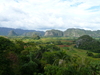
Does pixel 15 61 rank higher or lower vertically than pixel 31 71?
higher

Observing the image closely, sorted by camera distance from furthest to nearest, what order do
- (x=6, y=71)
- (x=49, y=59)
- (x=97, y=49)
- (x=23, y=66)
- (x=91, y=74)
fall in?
(x=97, y=49)
(x=49, y=59)
(x=23, y=66)
(x=91, y=74)
(x=6, y=71)

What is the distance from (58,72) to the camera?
14852 millimetres

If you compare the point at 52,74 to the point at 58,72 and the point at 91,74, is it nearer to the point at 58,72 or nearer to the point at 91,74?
the point at 58,72

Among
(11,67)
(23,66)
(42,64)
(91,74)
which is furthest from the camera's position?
(42,64)

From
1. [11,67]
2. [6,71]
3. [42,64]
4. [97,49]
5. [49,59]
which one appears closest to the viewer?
[6,71]

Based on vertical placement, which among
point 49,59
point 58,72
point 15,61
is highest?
point 15,61

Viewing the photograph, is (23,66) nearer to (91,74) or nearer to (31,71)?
(31,71)

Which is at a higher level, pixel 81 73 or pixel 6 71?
pixel 6 71

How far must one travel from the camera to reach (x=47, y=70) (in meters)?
16.8

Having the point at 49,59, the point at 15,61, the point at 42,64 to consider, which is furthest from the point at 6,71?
the point at 49,59

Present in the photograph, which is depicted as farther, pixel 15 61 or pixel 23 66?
pixel 23 66

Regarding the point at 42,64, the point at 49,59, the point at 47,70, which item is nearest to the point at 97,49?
the point at 49,59

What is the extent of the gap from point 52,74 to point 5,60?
6.78 meters

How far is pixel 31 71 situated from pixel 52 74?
16.8 ft
